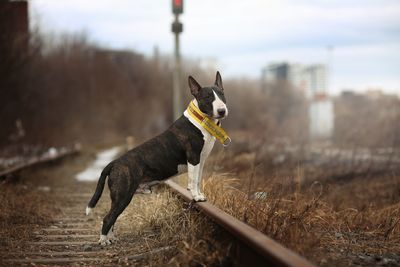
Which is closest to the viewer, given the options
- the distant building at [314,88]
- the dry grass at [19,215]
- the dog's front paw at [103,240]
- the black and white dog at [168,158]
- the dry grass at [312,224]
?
the dry grass at [312,224]

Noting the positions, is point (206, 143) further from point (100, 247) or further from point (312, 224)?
point (312, 224)

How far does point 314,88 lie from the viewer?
312ft

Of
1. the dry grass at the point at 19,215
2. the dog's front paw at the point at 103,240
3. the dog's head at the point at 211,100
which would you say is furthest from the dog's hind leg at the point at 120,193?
the dry grass at the point at 19,215

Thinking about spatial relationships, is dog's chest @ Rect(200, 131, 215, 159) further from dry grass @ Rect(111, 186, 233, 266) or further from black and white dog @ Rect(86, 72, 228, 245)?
dry grass @ Rect(111, 186, 233, 266)

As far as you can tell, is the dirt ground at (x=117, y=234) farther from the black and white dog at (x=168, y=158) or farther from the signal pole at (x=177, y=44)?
the signal pole at (x=177, y=44)

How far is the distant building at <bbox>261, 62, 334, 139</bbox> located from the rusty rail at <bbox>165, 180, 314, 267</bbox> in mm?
33277

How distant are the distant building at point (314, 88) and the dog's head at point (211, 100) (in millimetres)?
32466

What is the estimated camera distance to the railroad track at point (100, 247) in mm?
3975

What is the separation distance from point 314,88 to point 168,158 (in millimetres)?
91767

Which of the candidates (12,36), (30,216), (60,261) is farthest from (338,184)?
(12,36)

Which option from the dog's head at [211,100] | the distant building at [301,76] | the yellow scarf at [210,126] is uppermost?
the dog's head at [211,100]

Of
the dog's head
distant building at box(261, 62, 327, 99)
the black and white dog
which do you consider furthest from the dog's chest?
distant building at box(261, 62, 327, 99)

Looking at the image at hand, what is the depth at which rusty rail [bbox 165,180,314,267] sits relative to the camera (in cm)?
366

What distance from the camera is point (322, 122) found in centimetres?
4719
